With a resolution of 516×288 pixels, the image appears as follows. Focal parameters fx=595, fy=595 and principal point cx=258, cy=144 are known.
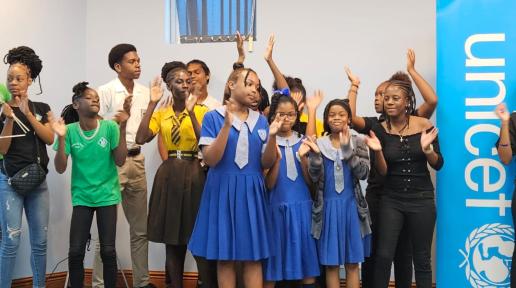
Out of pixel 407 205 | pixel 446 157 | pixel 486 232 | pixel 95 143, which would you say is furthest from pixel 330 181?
pixel 95 143

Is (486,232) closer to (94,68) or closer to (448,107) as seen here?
(448,107)

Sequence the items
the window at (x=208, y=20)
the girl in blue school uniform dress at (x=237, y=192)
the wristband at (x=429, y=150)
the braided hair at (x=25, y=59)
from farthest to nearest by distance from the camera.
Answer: the window at (x=208, y=20) → the braided hair at (x=25, y=59) → the wristband at (x=429, y=150) → the girl in blue school uniform dress at (x=237, y=192)

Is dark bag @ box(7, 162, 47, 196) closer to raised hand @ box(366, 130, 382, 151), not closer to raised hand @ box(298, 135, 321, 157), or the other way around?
raised hand @ box(298, 135, 321, 157)

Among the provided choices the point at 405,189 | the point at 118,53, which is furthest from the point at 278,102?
the point at 118,53

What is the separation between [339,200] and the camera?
341 cm

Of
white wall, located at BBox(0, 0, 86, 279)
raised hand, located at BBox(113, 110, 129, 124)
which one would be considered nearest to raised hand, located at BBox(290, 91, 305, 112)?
raised hand, located at BBox(113, 110, 129, 124)

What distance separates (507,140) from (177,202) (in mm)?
2041

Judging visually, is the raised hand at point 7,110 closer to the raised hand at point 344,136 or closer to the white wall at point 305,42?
the white wall at point 305,42

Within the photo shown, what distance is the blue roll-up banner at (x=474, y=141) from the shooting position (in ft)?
12.0

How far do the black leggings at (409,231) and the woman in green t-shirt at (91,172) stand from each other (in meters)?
1.62

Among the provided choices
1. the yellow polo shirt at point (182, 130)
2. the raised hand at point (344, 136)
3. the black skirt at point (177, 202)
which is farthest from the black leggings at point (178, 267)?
the raised hand at point (344, 136)

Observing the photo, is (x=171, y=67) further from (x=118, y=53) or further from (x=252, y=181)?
(x=252, y=181)

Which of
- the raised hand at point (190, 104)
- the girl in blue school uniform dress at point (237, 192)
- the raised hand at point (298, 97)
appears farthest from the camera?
the raised hand at point (298, 97)

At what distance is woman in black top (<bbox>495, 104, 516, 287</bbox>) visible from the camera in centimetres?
355
